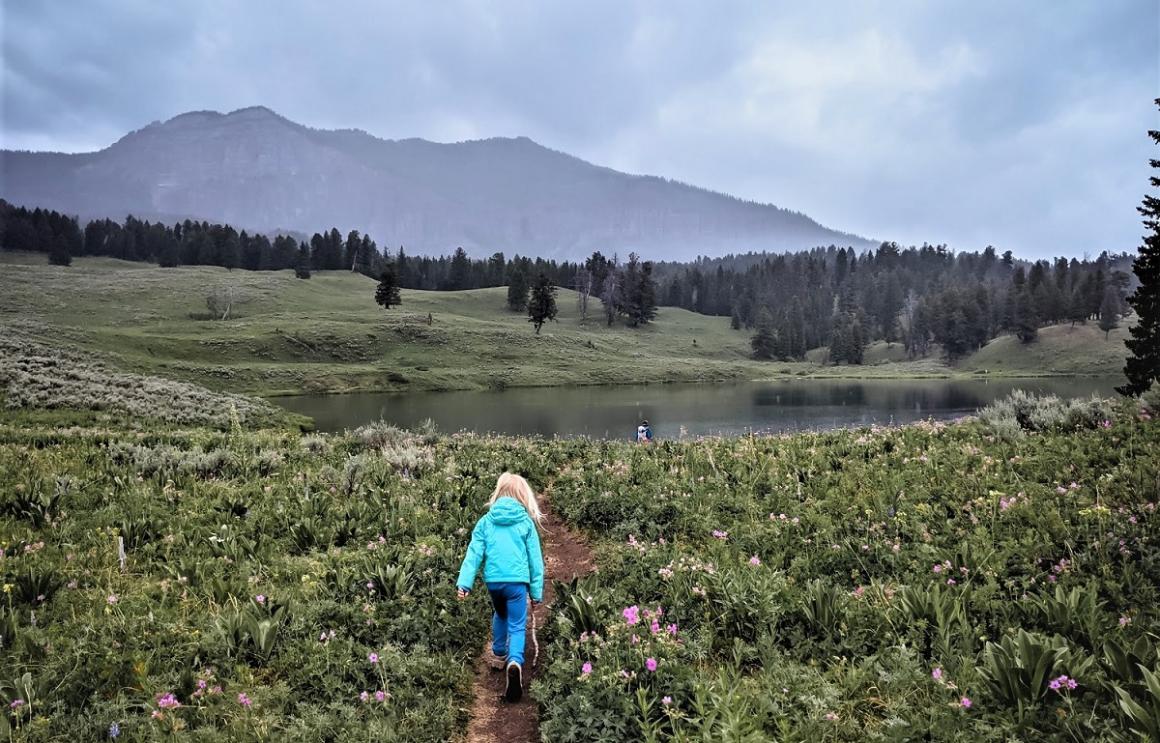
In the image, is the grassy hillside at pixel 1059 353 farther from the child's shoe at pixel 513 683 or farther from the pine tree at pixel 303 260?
the pine tree at pixel 303 260

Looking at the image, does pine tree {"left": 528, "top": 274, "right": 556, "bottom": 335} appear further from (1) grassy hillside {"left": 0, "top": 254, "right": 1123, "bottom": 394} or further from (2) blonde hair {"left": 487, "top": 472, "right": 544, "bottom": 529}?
(2) blonde hair {"left": 487, "top": 472, "right": 544, "bottom": 529}

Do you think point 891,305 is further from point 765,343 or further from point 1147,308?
point 1147,308

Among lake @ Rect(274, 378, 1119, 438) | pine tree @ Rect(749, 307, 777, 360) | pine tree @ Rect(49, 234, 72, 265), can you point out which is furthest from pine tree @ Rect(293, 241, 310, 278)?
pine tree @ Rect(749, 307, 777, 360)

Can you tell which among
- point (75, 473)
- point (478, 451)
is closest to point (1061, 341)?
point (478, 451)

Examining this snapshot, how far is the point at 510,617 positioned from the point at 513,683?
2.03ft

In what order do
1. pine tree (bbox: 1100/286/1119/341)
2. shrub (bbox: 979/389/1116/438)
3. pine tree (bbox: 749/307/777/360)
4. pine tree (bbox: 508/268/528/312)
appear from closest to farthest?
shrub (bbox: 979/389/1116/438), pine tree (bbox: 1100/286/1119/341), pine tree (bbox: 508/268/528/312), pine tree (bbox: 749/307/777/360)

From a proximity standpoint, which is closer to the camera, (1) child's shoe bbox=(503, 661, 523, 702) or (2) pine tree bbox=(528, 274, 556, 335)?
(1) child's shoe bbox=(503, 661, 523, 702)

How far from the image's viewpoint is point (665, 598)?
6758 millimetres

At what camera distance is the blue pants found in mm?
6199

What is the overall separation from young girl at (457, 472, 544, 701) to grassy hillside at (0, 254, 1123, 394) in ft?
195

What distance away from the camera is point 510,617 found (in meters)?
6.30

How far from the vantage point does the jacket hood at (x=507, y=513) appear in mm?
6438

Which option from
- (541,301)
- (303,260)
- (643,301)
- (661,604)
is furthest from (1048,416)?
(303,260)

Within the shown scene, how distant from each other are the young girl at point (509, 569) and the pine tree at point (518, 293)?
416 feet
